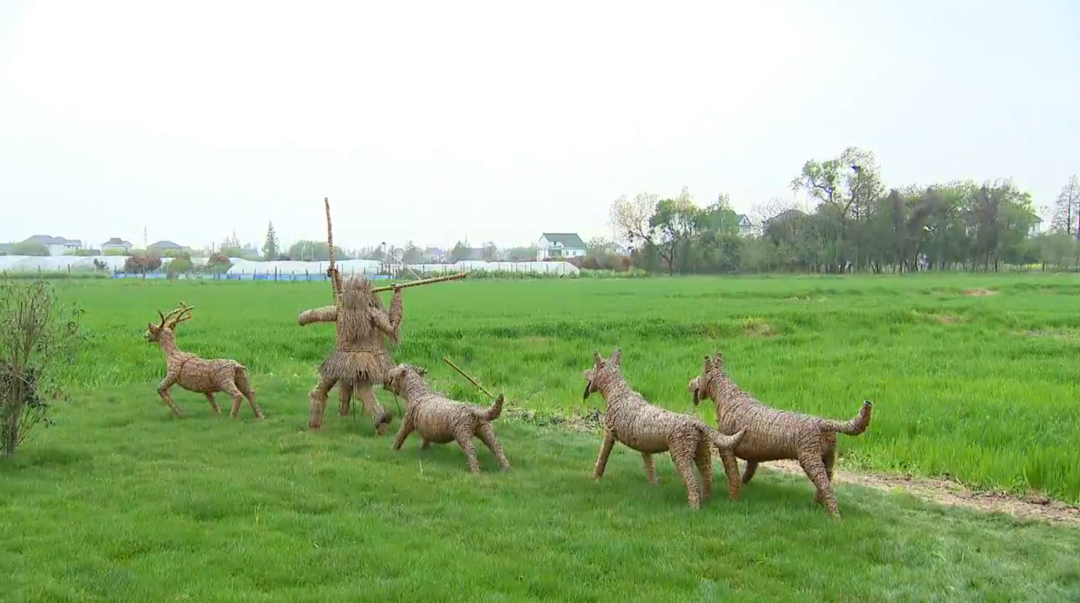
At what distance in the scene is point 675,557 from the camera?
5430 millimetres

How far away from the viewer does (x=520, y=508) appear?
6.46 metres

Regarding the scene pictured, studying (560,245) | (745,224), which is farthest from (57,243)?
(745,224)

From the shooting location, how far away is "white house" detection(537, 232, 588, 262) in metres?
130

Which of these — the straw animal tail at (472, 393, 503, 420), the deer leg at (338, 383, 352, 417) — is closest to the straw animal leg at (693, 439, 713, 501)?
the straw animal tail at (472, 393, 503, 420)

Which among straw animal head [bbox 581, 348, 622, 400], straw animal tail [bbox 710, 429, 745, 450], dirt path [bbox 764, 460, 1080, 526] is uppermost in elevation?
straw animal head [bbox 581, 348, 622, 400]

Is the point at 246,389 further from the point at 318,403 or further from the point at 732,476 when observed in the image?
the point at 732,476

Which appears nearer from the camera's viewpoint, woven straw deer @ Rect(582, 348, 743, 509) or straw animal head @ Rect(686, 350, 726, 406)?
woven straw deer @ Rect(582, 348, 743, 509)

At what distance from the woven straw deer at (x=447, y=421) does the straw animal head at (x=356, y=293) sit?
137 cm

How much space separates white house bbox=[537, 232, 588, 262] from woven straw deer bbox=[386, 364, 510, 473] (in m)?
118

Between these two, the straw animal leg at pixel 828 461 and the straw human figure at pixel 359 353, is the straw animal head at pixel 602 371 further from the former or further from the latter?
the straw human figure at pixel 359 353

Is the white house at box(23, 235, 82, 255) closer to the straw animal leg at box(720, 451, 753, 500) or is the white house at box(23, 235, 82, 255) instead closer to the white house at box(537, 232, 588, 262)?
the white house at box(537, 232, 588, 262)

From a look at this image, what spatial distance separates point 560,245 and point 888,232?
66406 millimetres

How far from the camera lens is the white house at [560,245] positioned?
130m

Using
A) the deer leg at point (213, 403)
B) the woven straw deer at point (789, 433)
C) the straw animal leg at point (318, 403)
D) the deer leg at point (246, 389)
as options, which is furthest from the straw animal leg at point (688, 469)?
the deer leg at point (213, 403)
